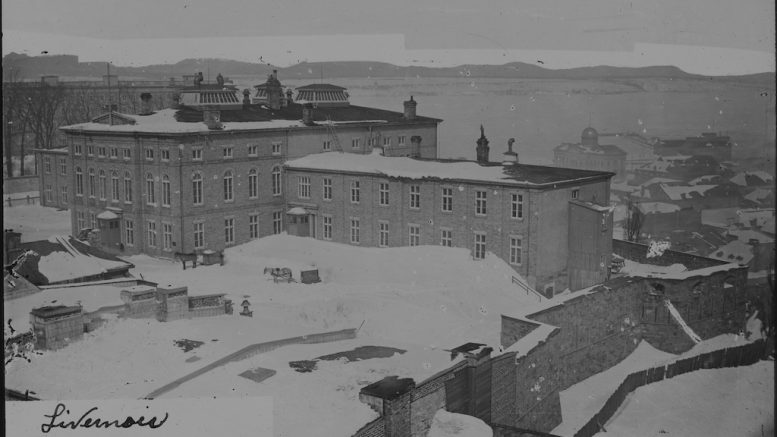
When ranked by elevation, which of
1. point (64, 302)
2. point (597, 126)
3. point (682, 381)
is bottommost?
point (682, 381)

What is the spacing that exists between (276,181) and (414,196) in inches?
122

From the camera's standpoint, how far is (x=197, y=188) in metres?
16.5

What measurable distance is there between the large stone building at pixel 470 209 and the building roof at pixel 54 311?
6785 mm

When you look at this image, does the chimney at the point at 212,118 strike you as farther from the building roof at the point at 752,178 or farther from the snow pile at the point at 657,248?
the building roof at the point at 752,178

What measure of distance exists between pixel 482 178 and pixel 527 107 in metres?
2.66

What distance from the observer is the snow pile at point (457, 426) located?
967 cm

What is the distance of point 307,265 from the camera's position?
15.0 meters

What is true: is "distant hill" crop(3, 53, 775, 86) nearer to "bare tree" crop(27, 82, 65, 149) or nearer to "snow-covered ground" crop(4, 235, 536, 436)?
"bare tree" crop(27, 82, 65, 149)

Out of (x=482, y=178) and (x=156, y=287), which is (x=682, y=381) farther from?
(x=156, y=287)

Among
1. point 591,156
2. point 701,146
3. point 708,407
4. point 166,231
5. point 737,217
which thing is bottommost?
point 708,407

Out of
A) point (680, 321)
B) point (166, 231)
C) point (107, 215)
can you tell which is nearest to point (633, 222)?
point (680, 321)

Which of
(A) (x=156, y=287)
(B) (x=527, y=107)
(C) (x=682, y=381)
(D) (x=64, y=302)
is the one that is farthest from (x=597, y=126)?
(D) (x=64, y=302)

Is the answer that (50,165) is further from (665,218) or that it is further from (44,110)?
(665,218)

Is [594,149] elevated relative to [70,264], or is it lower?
elevated
